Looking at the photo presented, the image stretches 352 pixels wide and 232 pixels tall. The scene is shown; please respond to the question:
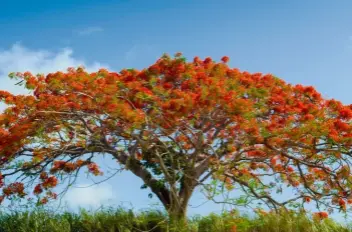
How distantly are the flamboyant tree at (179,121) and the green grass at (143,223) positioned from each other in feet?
1.36

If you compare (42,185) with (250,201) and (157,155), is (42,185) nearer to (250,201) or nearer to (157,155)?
(157,155)

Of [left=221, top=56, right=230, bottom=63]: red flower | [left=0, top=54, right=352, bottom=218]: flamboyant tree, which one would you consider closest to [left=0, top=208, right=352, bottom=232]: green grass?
[left=0, top=54, right=352, bottom=218]: flamboyant tree

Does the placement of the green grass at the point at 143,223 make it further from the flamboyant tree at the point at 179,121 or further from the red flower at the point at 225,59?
the red flower at the point at 225,59

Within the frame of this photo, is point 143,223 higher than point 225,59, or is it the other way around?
point 225,59

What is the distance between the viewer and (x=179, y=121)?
866 centimetres

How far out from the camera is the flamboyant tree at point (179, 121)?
28.1ft

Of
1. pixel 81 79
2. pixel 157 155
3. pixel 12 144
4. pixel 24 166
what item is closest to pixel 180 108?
pixel 157 155

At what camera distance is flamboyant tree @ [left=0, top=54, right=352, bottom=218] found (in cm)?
857

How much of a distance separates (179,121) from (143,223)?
175cm

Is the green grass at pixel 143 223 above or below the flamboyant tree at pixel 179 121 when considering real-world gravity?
below

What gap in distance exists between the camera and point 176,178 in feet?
30.6

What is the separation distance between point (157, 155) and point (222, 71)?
169 cm

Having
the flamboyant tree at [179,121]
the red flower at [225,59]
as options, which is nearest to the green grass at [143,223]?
the flamboyant tree at [179,121]

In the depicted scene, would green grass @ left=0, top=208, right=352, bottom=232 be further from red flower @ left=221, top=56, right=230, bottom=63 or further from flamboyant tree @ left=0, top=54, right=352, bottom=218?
red flower @ left=221, top=56, right=230, bottom=63
